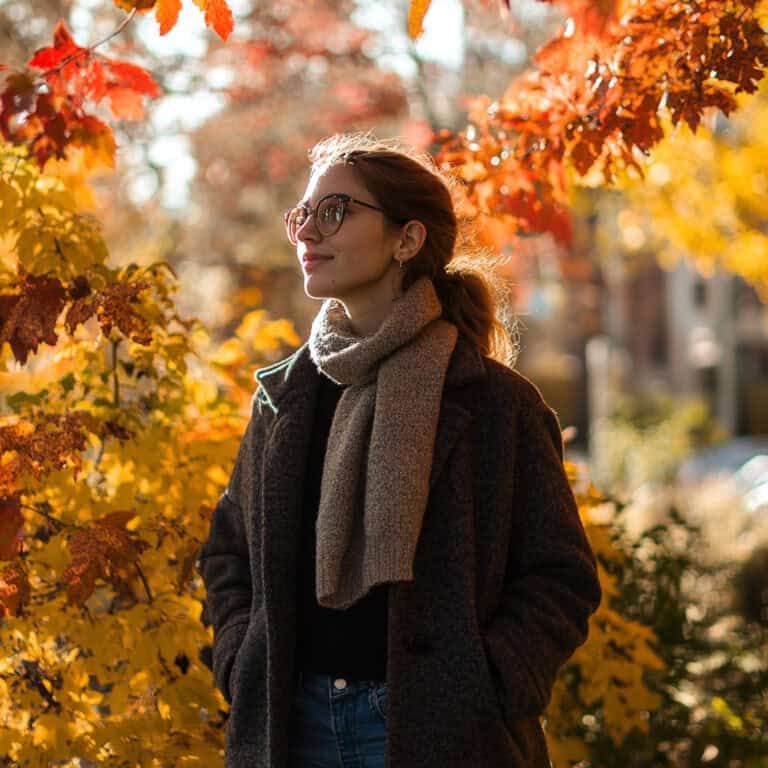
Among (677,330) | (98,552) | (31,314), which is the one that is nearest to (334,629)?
(98,552)

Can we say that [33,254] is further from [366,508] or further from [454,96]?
[454,96]

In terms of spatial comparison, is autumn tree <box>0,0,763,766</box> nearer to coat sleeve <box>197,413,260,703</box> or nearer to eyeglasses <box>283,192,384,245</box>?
coat sleeve <box>197,413,260,703</box>

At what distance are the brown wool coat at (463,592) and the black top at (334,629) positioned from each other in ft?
0.13

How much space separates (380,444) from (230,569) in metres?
0.55

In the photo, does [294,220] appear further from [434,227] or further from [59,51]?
[59,51]

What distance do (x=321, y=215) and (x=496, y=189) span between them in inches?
54.0

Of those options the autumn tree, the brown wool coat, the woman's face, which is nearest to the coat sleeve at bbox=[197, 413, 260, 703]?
the brown wool coat

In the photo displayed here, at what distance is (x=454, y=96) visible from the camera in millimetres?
13133

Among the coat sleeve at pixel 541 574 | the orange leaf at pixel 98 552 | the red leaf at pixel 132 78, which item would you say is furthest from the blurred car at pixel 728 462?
the coat sleeve at pixel 541 574

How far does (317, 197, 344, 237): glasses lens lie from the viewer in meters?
2.38

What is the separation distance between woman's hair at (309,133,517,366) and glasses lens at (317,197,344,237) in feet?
0.25

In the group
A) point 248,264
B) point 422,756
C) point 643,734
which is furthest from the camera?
point 248,264

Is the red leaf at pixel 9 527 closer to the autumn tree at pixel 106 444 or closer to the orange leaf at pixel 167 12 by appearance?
the autumn tree at pixel 106 444

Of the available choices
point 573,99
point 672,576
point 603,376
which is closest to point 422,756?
point 573,99
